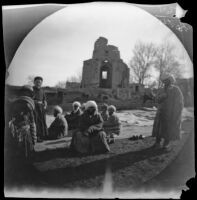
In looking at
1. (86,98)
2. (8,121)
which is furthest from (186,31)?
(8,121)

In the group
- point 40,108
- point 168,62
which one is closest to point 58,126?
point 40,108

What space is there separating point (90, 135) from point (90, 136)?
0.02 m

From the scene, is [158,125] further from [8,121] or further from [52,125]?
[8,121]

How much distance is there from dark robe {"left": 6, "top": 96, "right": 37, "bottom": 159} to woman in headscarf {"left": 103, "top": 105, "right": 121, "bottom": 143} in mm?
1252

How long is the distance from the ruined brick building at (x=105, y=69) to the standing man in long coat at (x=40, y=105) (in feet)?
2.40

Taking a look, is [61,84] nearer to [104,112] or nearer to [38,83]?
[38,83]

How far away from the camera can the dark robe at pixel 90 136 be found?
6.79m

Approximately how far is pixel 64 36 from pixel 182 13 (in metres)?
2.21

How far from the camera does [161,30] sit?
7031mm

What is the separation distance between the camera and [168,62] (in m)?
7.09

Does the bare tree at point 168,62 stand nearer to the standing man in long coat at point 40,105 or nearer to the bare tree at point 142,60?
the bare tree at point 142,60

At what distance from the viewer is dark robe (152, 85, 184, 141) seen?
699 cm

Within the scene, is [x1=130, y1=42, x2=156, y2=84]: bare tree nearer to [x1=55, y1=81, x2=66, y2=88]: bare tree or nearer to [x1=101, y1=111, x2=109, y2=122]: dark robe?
[x1=101, y1=111, x2=109, y2=122]: dark robe

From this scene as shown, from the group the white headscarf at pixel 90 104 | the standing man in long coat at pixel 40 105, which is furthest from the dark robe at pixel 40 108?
the white headscarf at pixel 90 104
